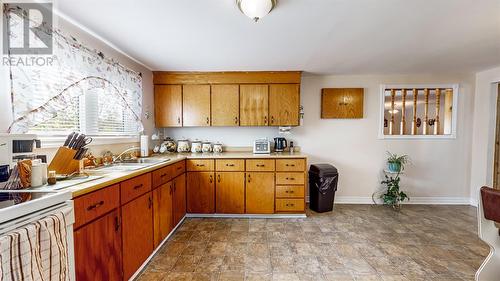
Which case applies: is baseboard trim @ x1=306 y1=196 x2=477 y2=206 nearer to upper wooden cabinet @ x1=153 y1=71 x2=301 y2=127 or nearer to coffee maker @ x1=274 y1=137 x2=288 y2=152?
coffee maker @ x1=274 y1=137 x2=288 y2=152

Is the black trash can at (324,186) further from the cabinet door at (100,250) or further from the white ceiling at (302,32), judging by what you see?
the cabinet door at (100,250)

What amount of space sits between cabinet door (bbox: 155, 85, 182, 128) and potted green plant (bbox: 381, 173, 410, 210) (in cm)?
368

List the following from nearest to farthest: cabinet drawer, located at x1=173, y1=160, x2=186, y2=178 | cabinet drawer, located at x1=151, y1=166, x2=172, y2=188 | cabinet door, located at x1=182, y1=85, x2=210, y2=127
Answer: cabinet drawer, located at x1=151, y1=166, x2=172, y2=188 → cabinet drawer, located at x1=173, y1=160, x2=186, y2=178 → cabinet door, located at x1=182, y1=85, x2=210, y2=127

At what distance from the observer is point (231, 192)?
3148 millimetres

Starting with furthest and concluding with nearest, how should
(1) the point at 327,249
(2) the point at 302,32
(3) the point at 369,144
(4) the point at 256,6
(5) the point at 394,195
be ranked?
(3) the point at 369,144 → (5) the point at 394,195 → (1) the point at 327,249 → (2) the point at 302,32 → (4) the point at 256,6

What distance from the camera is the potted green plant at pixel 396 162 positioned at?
11.5ft

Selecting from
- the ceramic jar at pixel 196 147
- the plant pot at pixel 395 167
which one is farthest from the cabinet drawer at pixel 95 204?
the plant pot at pixel 395 167

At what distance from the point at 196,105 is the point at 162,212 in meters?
1.76

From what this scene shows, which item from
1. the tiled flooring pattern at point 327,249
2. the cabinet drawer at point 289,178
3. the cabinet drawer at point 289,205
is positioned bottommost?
the tiled flooring pattern at point 327,249

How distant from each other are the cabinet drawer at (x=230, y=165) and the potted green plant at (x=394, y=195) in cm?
253

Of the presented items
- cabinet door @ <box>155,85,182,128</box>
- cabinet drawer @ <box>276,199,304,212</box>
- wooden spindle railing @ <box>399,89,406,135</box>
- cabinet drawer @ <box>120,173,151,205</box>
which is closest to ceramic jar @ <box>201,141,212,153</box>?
cabinet door @ <box>155,85,182,128</box>

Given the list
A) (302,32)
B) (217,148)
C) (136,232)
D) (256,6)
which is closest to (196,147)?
(217,148)

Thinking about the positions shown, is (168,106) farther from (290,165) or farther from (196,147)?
(290,165)

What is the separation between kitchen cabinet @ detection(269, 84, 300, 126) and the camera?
11.2 ft
